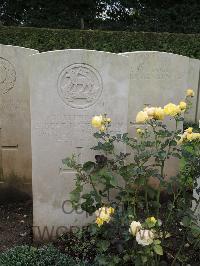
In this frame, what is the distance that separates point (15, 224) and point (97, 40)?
7035 millimetres

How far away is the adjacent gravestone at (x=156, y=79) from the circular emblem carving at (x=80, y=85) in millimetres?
1205

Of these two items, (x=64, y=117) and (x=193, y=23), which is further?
(x=193, y=23)

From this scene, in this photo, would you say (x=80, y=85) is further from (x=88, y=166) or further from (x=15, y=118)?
(x=15, y=118)

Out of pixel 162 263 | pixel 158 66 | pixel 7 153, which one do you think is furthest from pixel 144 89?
pixel 162 263

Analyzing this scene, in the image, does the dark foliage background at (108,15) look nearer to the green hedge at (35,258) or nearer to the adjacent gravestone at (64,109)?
the adjacent gravestone at (64,109)

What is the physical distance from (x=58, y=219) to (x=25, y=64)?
1664 mm

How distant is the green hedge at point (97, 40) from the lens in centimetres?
960

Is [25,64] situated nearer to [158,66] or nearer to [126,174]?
[158,66]

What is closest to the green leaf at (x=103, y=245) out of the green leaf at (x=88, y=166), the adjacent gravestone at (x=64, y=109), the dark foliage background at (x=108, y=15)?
the green leaf at (x=88, y=166)

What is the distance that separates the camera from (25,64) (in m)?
3.84

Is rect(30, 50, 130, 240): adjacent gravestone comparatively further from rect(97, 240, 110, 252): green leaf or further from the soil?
rect(97, 240, 110, 252): green leaf

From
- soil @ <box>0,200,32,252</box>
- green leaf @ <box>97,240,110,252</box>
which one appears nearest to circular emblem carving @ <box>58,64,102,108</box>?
green leaf @ <box>97,240,110,252</box>

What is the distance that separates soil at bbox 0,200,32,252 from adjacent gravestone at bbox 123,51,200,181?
1.58 meters

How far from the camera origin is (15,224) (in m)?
3.65
